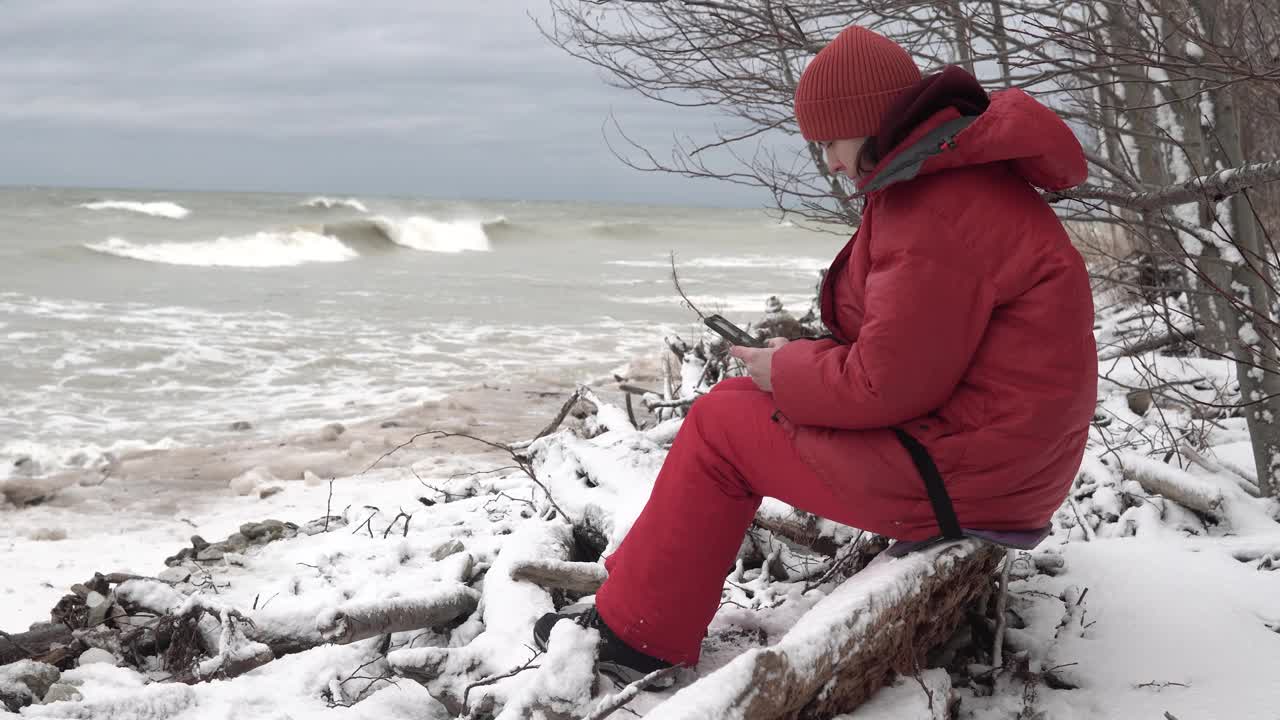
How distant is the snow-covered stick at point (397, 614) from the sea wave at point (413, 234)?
2991 cm

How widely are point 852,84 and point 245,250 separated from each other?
27526mm

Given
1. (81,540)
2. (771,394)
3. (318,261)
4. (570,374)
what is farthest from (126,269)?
(771,394)

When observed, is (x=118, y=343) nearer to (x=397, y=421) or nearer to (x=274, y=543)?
(x=397, y=421)

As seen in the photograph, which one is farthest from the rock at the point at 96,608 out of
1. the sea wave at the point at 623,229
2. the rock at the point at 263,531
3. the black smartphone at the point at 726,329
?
the sea wave at the point at 623,229

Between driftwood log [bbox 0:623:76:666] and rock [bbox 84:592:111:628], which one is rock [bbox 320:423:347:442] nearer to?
rock [bbox 84:592:111:628]

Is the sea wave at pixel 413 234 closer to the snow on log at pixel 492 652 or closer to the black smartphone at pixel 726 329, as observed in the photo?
the snow on log at pixel 492 652

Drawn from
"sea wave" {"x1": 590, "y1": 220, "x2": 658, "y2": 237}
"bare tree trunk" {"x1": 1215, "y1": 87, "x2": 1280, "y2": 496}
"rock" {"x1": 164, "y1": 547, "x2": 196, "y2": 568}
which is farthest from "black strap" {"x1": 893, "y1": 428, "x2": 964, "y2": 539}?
"sea wave" {"x1": 590, "y1": 220, "x2": 658, "y2": 237}

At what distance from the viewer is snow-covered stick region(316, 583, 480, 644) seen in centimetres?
278

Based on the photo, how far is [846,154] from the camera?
2199 mm

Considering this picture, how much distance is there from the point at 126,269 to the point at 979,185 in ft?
71.1

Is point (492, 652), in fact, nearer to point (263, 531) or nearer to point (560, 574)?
point (560, 574)

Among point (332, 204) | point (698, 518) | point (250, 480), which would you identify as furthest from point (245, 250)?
point (698, 518)

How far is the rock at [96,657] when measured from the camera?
2854 millimetres

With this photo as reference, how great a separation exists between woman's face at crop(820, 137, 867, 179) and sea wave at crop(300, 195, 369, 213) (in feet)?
140
